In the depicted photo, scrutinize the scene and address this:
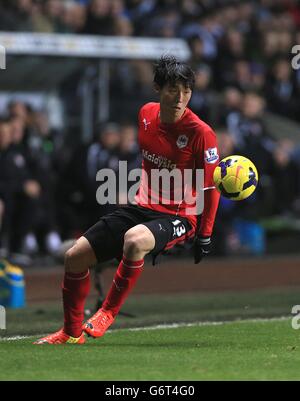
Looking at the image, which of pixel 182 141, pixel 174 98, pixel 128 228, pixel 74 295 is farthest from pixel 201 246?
pixel 174 98

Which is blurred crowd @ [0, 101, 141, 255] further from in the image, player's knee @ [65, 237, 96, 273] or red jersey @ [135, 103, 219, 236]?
player's knee @ [65, 237, 96, 273]

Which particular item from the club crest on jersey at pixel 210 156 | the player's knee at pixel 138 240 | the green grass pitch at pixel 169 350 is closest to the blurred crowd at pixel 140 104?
the green grass pitch at pixel 169 350

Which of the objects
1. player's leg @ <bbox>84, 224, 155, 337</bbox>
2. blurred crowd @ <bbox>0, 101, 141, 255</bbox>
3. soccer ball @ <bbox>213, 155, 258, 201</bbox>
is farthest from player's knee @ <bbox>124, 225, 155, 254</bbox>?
blurred crowd @ <bbox>0, 101, 141, 255</bbox>

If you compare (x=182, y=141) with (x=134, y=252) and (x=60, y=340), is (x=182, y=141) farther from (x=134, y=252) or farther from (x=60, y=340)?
(x=60, y=340)

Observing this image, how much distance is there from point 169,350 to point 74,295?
885mm

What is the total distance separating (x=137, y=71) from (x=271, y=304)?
7.05 m

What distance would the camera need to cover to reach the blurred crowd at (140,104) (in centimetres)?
1691

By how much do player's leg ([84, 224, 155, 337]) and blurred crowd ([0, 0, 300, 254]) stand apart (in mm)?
7268

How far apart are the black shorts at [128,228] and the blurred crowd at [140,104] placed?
276 inches

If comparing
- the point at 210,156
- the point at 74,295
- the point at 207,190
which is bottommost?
the point at 74,295

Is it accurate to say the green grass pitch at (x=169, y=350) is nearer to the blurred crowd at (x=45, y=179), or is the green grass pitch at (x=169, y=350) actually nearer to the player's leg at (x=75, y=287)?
the player's leg at (x=75, y=287)

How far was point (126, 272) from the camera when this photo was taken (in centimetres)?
859

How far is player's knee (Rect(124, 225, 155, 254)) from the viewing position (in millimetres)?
8391
